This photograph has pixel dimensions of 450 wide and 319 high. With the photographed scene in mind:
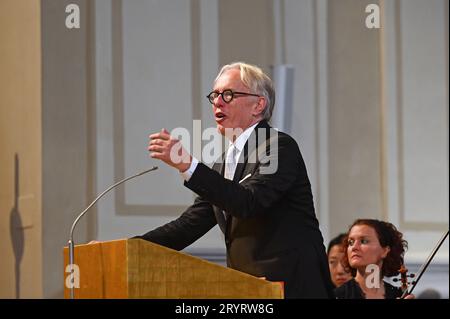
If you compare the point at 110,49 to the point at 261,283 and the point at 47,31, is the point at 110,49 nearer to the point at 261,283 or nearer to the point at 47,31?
the point at 47,31

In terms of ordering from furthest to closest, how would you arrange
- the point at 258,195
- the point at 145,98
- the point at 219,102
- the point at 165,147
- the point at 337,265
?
the point at 145,98, the point at 337,265, the point at 219,102, the point at 258,195, the point at 165,147

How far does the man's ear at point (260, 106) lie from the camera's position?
426 centimetres

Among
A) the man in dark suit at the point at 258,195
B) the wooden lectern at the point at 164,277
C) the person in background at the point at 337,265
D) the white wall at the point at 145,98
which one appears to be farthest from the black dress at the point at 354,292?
the wooden lectern at the point at 164,277

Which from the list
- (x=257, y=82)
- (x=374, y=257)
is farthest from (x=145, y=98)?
(x=257, y=82)

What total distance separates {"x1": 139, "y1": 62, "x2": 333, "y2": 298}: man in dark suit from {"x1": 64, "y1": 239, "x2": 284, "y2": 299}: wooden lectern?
368 mm

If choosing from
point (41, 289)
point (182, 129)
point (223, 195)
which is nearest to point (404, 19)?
point (182, 129)

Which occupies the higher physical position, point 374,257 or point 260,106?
point 260,106

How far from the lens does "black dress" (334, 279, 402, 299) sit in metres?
5.40

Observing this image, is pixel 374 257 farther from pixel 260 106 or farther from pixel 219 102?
pixel 219 102

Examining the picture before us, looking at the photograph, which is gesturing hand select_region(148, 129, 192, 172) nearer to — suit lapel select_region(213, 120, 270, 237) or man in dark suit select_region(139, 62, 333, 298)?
man in dark suit select_region(139, 62, 333, 298)

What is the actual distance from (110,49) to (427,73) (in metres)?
2.06

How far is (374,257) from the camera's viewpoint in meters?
5.51

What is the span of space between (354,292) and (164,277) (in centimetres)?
213

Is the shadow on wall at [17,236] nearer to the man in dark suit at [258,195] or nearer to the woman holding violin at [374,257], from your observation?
the woman holding violin at [374,257]
